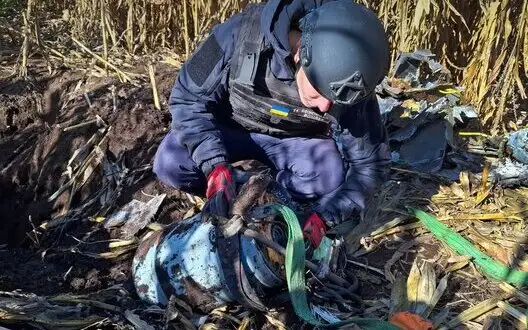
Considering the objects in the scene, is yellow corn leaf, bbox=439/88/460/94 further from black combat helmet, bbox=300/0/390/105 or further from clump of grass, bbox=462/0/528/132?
black combat helmet, bbox=300/0/390/105

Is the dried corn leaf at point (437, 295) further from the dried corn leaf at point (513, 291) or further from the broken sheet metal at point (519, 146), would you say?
the broken sheet metal at point (519, 146)

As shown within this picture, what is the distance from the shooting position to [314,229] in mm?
2398

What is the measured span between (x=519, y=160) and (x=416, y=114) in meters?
0.63

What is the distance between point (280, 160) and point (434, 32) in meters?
1.59

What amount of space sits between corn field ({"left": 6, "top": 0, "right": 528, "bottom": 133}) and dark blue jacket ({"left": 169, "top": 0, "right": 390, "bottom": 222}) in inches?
54.7

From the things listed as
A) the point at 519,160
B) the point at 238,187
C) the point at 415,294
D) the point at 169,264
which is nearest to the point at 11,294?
the point at 169,264

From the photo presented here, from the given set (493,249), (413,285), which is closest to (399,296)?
(413,285)

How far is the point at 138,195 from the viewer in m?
3.21

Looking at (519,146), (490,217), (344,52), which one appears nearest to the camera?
(344,52)

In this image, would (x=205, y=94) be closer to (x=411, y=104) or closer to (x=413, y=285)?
(x=413, y=285)

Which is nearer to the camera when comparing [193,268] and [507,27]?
[193,268]

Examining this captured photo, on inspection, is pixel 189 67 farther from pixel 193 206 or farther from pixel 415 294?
pixel 415 294

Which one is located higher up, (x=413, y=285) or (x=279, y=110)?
(x=279, y=110)

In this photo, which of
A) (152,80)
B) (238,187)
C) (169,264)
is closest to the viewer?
(169,264)
